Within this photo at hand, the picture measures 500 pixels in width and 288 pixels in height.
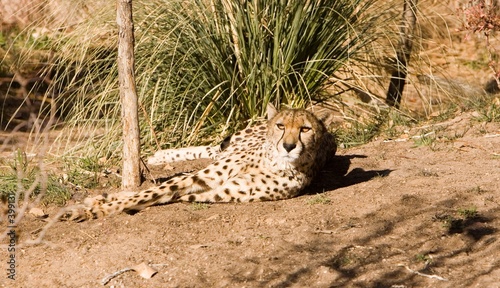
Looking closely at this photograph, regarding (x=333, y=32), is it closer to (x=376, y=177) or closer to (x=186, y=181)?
(x=376, y=177)

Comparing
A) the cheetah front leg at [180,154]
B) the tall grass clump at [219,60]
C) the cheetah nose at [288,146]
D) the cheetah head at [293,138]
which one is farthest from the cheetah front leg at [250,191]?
the tall grass clump at [219,60]

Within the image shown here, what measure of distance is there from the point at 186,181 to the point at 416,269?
170 cm

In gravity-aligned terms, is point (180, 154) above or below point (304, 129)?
below

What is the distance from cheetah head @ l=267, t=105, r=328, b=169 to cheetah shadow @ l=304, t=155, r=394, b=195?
0.28m

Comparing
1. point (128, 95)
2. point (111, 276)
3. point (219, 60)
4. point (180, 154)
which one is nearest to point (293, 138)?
point (128, 95)

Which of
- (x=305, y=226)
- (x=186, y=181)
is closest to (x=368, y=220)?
(x=305, y=226)

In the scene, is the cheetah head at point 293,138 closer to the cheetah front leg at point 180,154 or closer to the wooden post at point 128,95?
the wooden post at point 128,95

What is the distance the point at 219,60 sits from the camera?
657 centimetres

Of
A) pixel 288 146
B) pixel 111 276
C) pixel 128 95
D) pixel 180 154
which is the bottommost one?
pixel 111 276

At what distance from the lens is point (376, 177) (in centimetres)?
539

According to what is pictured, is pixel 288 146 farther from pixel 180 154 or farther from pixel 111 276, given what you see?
pixel 180 154

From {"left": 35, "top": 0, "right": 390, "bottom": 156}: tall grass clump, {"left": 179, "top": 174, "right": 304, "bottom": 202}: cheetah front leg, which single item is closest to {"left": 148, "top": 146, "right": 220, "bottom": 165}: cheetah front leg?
{"left": 35, "top": 0, "right": 390, "bottom": 156}: tall grass clump

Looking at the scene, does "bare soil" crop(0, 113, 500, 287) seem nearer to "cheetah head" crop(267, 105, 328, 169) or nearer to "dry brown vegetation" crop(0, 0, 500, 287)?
"dry brown vegetation" crop(0, 0, 500, 287)

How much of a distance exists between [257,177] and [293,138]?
342mm
